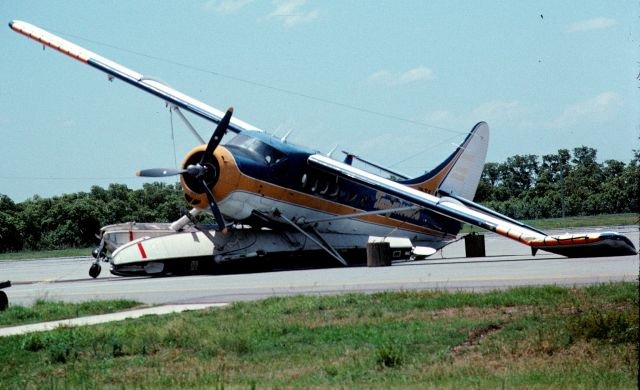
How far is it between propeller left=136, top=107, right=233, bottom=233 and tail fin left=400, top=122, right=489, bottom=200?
11.5 m

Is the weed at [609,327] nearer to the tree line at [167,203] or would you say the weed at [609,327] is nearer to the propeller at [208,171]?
the propeller at [208,171]

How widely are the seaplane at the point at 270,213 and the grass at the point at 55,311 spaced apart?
30.5ft

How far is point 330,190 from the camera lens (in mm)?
33375

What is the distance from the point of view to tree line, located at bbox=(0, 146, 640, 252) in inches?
2992

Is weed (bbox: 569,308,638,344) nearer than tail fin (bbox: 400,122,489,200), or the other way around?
weed (bbox: 569,308,638,344)

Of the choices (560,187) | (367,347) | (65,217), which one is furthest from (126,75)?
(560,187)

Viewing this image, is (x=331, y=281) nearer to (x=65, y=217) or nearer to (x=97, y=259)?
(x=97, y=259)

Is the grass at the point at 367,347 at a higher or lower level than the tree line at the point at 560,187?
lower

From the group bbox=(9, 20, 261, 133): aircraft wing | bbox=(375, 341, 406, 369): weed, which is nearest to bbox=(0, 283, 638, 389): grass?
bbox=(375, 341, 406, 369): weed

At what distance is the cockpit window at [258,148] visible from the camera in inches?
1201

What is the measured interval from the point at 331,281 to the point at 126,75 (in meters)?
16.4

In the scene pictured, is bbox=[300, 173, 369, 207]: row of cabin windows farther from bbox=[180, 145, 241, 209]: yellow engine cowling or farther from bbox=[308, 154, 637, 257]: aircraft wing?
bbox=[180, 145, 241, 209]: yellow engine cowling

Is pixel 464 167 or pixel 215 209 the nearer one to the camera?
pixel 215 209

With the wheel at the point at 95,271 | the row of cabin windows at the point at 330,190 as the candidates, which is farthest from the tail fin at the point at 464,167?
the wheel at the point at 95,271
